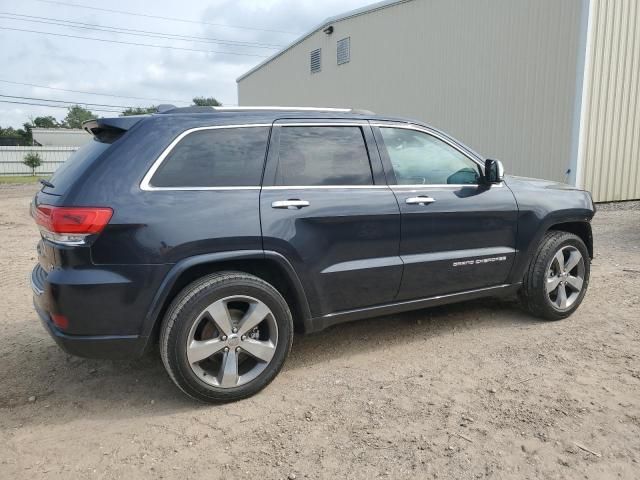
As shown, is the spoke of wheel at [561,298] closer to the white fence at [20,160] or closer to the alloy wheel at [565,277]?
the alloy wheel at [565,277]

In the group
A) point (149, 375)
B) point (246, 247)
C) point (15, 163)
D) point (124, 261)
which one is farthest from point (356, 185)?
point (15, 163)

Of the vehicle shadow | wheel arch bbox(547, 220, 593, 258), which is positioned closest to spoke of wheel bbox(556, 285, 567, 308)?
the vehicle shadow

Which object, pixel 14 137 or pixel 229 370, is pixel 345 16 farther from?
pixel 14 137

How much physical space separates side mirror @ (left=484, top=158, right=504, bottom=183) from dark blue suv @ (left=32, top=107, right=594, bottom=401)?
0.12ft

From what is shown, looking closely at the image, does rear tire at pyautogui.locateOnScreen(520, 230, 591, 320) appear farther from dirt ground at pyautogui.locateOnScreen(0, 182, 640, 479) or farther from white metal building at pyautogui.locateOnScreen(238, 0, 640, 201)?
white metal building at pyautogui.locateOnScreen(238, 0, 640, 201)

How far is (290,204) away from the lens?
10.6ft

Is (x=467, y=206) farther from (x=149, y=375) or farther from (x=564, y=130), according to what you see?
(x=564, y=130)

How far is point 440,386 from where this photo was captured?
3.30m

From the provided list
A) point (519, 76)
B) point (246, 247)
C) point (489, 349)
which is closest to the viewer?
point (246, 247)

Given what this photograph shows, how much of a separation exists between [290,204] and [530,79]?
34.0 feet

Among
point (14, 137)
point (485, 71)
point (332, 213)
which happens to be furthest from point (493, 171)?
point (14, 137)

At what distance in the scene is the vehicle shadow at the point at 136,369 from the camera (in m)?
3.14

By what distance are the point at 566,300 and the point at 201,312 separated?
3.19m

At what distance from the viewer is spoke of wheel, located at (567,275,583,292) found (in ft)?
14.7
